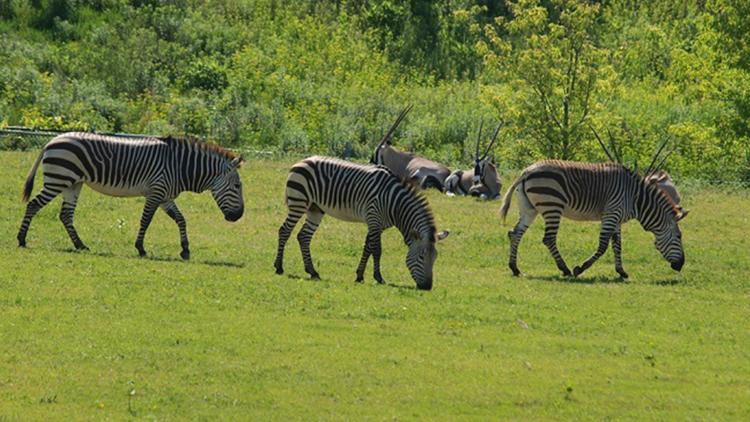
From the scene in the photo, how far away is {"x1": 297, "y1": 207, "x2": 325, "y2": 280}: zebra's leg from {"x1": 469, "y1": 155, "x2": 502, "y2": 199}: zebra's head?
11.2 meters

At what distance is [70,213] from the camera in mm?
24516

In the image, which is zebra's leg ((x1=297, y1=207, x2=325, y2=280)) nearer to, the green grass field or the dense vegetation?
the green grass field

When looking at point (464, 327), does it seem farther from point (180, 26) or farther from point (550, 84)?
point (180, 26)

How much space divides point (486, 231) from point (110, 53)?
23.3m

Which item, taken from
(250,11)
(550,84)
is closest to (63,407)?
(550,84)

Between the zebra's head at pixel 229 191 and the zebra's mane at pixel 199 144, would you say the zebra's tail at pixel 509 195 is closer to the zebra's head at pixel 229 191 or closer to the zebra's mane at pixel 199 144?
the zebra's head at pixel 229 191

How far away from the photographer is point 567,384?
1619cm

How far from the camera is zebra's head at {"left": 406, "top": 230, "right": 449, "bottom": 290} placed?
21.9 meters

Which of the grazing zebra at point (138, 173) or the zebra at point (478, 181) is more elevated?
the grazing zebra at point (138, 173)

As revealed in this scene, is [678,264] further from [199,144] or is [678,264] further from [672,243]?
[199,144]

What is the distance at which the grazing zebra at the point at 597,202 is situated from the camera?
82.5ft

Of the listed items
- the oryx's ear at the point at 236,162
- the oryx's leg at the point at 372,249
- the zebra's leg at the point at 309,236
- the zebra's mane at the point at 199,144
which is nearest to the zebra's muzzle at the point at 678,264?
the oryx's leg at the point at 372,249

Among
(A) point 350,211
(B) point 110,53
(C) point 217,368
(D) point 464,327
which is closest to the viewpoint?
(C) point 217,368

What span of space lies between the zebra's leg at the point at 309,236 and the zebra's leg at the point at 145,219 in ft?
9.80
